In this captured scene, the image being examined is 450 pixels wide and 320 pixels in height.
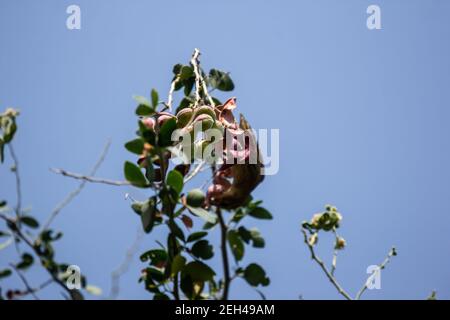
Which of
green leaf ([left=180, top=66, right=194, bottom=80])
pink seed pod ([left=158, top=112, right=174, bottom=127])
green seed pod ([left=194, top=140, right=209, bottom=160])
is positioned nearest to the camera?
green seed pod ([left=194, top=140, right=209, bottom=160])

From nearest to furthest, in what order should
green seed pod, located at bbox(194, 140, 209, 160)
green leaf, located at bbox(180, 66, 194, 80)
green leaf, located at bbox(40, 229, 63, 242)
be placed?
green leaf, located at bbox(40, 229, 63, 242) → green seed pod, located at bbox(194, 140, 209, 160) → green leaf, located at bbox(180, 66, 194, 80)

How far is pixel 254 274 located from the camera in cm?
112

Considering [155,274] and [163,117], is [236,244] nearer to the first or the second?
[155,274]

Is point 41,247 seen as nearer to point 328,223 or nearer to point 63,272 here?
point 63,272

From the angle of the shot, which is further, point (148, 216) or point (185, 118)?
point (185, 118)

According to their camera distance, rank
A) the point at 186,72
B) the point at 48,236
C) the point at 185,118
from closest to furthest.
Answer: the point at 48,236 < the point at 185,118 < the point at 186,72

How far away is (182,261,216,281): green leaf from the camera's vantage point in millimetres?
1134

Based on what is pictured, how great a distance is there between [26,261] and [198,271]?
38 centimetres

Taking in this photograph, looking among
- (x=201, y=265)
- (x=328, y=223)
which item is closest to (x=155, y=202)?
(x=201, y=265)

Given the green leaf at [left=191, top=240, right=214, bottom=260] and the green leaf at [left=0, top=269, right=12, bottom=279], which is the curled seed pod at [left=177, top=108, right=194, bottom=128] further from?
the green leaf at [left=0, top=269, right=12, bottom=279]

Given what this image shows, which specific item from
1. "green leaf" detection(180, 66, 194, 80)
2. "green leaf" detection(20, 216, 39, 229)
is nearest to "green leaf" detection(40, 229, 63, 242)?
"green leaf" detection(20, 216, 39, 229)

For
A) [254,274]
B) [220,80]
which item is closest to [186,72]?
[220,80]

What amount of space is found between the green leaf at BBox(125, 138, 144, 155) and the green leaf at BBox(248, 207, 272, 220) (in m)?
0.31
